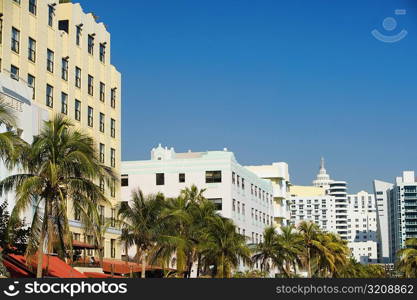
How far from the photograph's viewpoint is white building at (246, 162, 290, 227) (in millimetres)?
128125

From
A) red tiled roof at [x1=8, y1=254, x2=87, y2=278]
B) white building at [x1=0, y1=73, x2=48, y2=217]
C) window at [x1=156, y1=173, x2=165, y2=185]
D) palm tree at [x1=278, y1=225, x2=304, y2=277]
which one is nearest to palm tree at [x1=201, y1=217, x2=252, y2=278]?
palm tree at [x1=278, y1=225, x2=304, y2=277]

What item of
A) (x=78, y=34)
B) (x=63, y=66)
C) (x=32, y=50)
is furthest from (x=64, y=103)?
(x=78, y=34)

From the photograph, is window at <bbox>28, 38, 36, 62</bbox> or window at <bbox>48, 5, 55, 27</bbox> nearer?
window at <bbox>28, 38, 36, 62</bbox>

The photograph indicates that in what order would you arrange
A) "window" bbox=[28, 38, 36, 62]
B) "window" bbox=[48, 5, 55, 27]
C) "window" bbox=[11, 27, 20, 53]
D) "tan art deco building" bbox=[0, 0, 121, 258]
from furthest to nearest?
"window" bbox=[48, 5, 55, 27] < "window" bbox=[28, 38, 36, 62] < "tan art deco building" bbox=[0, 0, 121, 258] < "window" bbox=[11, 27, 20, 53]

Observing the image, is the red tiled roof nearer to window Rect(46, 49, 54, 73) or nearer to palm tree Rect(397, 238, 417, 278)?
window Rect(46, 49, 54, 73)

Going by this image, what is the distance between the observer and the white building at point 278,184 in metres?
128

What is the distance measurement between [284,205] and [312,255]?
39.1 metres

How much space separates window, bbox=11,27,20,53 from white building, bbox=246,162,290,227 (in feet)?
237

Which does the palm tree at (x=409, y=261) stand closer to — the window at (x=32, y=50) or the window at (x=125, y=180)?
the window at (x=125, y=180)

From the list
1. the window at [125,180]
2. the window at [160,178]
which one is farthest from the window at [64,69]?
the window at [125,180]

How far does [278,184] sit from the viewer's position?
5157 inches

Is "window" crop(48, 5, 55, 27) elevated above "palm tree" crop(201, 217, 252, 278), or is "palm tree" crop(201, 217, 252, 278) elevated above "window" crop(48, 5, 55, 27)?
"window" crop(48, 5, 55, 27)

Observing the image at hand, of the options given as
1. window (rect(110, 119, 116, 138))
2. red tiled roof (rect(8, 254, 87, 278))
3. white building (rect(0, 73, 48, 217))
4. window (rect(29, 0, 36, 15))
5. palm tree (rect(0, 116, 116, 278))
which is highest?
window (rect(29, 0, 36, 15))

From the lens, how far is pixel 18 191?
122ft
